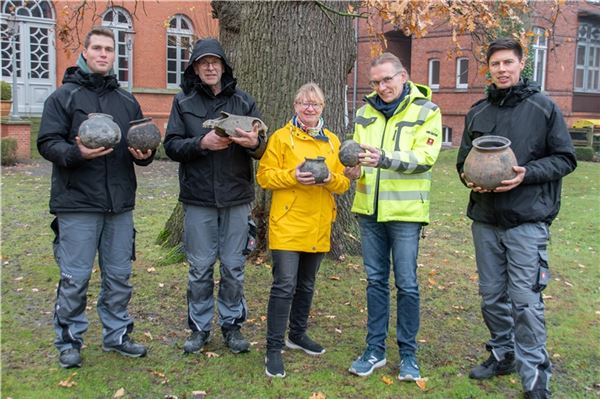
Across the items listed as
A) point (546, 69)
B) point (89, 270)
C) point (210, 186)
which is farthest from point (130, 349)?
point (546, 69)

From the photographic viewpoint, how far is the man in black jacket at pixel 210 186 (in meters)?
4.27

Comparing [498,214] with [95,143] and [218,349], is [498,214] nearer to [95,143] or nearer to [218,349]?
[218,349]

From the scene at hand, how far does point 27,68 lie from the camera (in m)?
21.3

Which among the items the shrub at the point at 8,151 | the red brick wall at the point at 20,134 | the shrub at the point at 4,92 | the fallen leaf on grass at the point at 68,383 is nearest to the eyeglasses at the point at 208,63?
the fallen leaf on grass at the point at 68,383

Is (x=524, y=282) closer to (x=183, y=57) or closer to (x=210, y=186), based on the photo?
(x=210, y=186)

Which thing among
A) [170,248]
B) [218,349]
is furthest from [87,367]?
[170,248]

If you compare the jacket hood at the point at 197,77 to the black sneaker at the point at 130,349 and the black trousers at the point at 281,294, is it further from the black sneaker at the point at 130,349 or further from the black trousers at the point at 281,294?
the black sneaker at the point at 130,349

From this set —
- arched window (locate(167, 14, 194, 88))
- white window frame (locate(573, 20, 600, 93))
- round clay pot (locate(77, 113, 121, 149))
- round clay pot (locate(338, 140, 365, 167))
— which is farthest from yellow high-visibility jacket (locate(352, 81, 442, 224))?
white window frame (locate(573, 20, 600, 93))

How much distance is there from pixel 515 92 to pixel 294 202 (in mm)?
1604

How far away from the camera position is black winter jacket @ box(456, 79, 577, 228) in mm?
3811

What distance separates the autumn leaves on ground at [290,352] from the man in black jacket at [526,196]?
1.29 ft

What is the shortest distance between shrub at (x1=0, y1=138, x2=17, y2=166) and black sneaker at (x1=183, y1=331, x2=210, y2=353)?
41.6 feet

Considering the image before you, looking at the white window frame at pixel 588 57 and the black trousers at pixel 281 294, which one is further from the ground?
the white window frame at pixel 588 57

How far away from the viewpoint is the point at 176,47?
2448 cm
